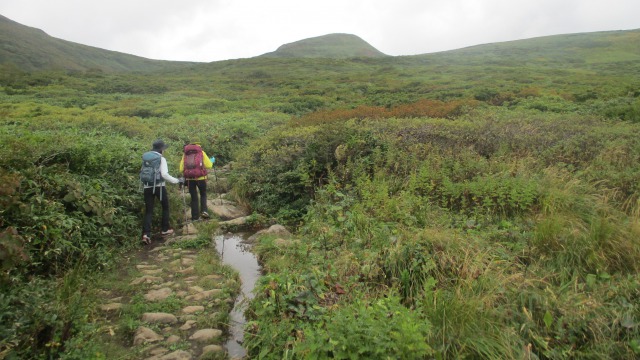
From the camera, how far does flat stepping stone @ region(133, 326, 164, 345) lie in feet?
A: 15.5

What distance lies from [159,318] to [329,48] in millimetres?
114453

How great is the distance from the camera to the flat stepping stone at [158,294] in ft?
19.2

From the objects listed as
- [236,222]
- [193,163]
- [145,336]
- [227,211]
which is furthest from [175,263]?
[227,211]

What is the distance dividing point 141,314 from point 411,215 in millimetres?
4601

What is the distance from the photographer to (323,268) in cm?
586

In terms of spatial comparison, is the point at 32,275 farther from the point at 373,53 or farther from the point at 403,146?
the point at 373,53

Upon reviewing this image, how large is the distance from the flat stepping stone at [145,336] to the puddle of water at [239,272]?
0.84m

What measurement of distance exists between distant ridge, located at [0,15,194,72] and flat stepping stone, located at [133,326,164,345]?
7028 cm

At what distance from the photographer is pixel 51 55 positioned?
79.4m

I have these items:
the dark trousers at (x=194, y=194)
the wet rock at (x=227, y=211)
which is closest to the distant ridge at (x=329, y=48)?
the wet rock at (x=227, y=211)

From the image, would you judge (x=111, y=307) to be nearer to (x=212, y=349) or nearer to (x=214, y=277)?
(x=214, y=277)

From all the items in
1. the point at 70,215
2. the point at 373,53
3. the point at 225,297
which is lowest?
the point at 225,297

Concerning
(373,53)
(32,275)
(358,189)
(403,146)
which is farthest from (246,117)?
(373,53)

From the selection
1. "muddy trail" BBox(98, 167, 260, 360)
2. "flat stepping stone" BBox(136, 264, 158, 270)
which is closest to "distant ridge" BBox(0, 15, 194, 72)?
"muddy trail" BBox(98, 167, 260, 360)
